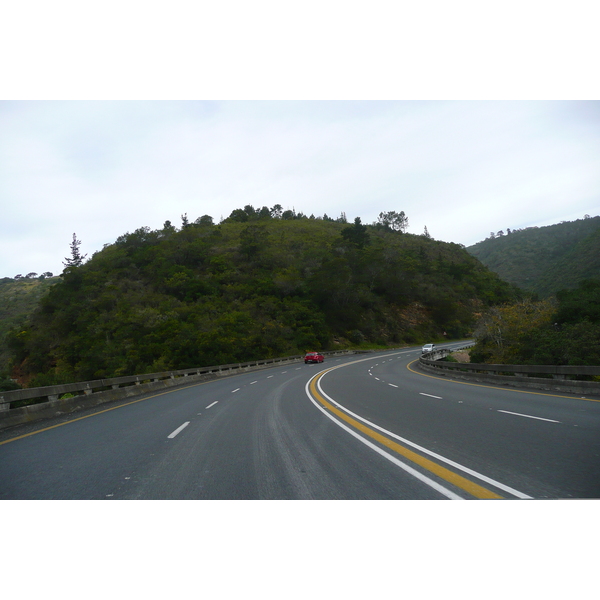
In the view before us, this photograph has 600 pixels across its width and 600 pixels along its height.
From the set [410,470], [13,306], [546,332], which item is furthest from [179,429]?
[13,306]

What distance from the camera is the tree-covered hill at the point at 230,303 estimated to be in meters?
48.8

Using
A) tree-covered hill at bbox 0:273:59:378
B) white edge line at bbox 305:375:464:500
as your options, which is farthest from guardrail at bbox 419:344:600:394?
tree-covered hill at bbox 0:273:59:378

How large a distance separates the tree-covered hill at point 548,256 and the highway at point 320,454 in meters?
76.5

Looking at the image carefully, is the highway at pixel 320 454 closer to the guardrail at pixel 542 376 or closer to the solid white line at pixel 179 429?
the solid white line at pixel 179 429

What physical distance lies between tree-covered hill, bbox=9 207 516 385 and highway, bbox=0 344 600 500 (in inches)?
768

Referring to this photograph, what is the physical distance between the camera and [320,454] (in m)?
6.58

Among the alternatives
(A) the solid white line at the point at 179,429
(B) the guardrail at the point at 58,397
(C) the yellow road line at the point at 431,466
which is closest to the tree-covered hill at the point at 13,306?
(B) the guardrail at the point at 58,397

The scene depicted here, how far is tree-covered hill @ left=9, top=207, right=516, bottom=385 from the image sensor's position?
160 feet

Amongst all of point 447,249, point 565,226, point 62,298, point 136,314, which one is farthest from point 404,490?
point 565,226

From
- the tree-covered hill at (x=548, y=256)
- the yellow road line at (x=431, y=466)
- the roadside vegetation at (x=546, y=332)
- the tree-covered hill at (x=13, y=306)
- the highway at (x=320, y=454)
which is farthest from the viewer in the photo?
the tree-covered hill at (x=548, y=256)

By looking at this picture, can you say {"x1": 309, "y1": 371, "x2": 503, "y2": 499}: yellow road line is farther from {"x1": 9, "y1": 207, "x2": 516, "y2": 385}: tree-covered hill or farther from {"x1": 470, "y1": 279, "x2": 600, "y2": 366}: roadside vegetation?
{"x1": 9, "y1": 207, "x2": 516, "y2": 385}: tree-covered hill

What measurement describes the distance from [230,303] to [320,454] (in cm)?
5879

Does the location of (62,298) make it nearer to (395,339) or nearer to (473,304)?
(395,339)

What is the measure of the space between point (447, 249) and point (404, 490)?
151 metres
